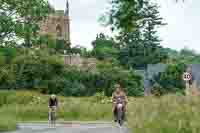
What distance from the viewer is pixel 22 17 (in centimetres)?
3647

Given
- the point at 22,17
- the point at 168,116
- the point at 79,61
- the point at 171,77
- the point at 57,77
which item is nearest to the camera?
the point at 168,116

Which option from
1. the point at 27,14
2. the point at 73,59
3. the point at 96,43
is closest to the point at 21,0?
the point at 27,14

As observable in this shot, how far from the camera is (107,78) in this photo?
6256cm

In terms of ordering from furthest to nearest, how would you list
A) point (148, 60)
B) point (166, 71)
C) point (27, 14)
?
point (148, 60) < point (166, 71) < point (27, 14)

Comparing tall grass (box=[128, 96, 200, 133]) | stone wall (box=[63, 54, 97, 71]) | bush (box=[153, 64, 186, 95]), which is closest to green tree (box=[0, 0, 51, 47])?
tall grass (box=[128, 96, 200, 133])

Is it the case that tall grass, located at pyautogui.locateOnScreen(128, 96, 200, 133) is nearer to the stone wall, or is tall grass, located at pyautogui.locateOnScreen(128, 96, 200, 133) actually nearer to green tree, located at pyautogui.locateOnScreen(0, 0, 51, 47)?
green tree, located at pyautogui.locateOnScreen(0, 0, 51, 47)

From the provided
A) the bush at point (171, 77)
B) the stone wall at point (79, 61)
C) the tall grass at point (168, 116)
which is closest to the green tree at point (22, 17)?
the tall grass at point (168, 116)

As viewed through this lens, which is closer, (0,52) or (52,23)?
(0,52)

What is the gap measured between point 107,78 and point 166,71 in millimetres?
10016

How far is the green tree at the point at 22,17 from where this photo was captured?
114 ft

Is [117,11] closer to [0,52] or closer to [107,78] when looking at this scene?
[0,52]

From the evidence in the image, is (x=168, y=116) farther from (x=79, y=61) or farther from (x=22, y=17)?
(x=79, y=61)

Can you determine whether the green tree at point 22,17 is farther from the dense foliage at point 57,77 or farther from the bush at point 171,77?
the bush at point 171,77

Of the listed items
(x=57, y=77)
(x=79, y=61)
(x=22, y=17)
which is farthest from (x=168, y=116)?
(x=79, y=61)
